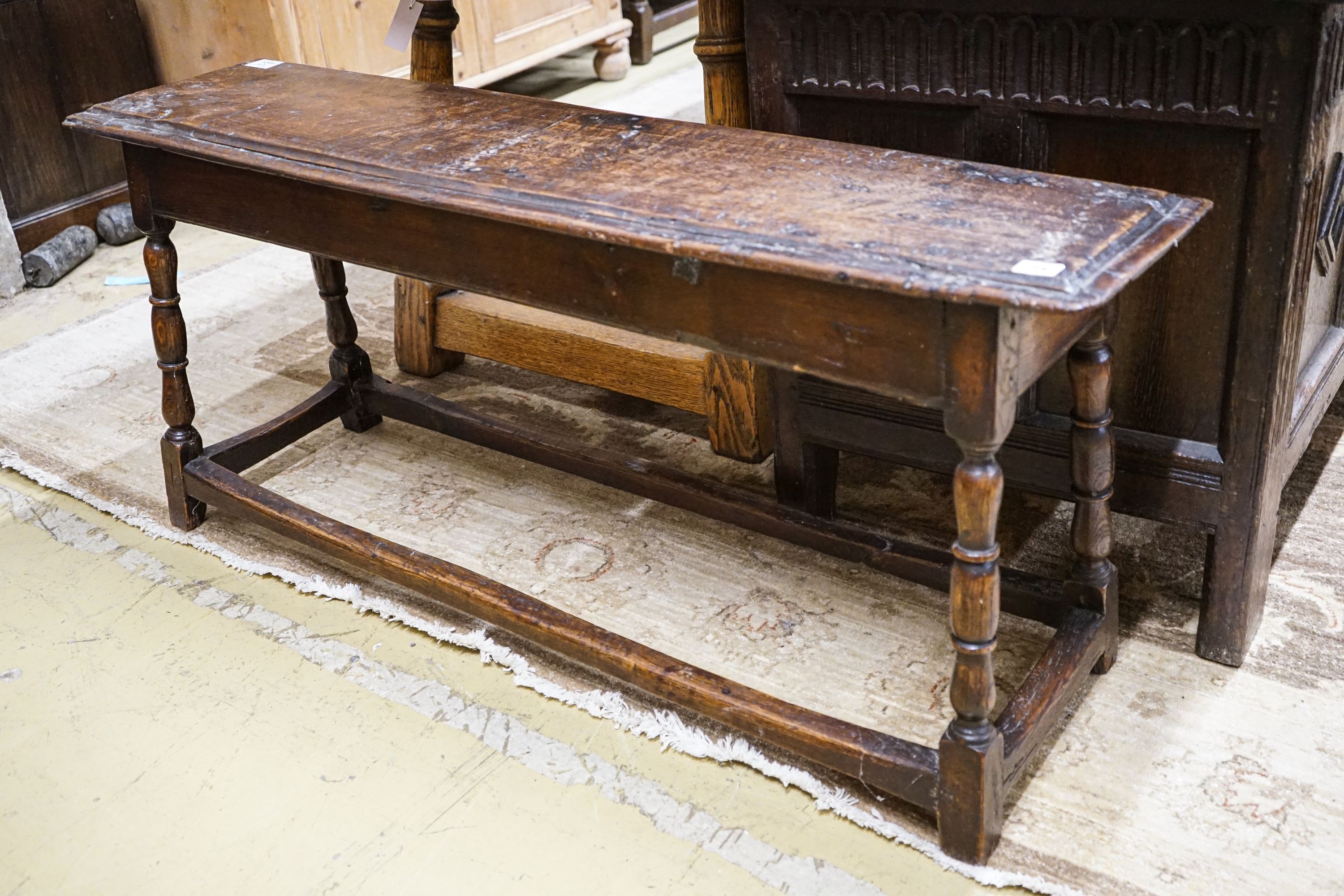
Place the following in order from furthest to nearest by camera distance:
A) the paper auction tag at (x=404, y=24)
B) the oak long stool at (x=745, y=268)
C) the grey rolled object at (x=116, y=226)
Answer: the grey rolled object at (x=116, y=226) → the paper auction tag at (x=404, y=24) → the oak long stool at (x=745, y=268)

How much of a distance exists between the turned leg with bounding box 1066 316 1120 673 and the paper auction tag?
1.53 m

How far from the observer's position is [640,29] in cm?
561

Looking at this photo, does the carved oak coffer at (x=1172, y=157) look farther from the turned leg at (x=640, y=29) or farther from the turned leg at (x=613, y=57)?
the turned leg at (x=640, y=29)

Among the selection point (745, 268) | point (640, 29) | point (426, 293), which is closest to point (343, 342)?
point (426, 293)

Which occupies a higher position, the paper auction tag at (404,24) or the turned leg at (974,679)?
the paper auction tag at (404,24)

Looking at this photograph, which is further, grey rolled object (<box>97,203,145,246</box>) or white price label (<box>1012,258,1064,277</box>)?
grey rolled object (<box>97,203,145,246</box>)

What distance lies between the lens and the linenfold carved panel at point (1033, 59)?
1.66 metres

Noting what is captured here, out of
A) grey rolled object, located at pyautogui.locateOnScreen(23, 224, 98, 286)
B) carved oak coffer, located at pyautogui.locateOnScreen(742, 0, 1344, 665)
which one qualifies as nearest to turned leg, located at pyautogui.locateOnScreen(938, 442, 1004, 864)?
carved oak coffer, located at pyautogui.locateOnScreen(742, 0, 1344, 665)

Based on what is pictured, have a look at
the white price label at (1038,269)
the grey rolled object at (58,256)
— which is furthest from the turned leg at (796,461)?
the grey rolled object at (58,256)

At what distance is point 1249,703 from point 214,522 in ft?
6.30

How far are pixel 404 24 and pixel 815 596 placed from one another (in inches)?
56.9

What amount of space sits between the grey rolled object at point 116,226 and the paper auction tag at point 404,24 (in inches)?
74.4

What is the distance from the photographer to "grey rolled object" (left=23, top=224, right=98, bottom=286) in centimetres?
383

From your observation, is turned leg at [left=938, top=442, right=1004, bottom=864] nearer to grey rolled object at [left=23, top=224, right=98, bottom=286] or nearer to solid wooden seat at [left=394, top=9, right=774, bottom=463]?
solid wooden seat at [left=394, top=9, right=774, bottom=463]
